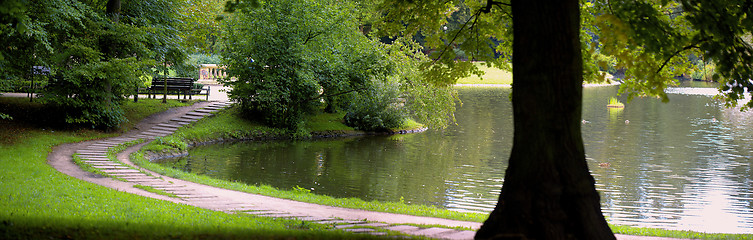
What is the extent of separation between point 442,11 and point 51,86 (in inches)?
564

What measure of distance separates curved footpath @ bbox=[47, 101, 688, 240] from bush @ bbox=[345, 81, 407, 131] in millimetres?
13016

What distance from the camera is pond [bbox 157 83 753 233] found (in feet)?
49.7

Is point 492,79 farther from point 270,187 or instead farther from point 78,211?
point 78,211

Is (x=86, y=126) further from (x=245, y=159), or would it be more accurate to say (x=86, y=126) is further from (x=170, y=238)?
(x=170, y=238)

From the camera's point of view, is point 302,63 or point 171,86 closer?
point 302,63

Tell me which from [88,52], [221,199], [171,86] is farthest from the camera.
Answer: [171,86]

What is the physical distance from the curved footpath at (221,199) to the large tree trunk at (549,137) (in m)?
2.60

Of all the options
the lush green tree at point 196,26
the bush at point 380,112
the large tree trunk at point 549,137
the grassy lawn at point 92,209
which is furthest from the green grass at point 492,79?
the large tree trunk at point 549,137

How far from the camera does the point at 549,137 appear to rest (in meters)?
5.80

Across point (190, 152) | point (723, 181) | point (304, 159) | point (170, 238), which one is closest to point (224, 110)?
point (190, 152)

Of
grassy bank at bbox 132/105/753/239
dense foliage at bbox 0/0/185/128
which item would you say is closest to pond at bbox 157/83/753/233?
grassy bank at bbox 132/105/753/239

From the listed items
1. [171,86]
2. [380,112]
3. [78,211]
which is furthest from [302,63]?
[78,211]

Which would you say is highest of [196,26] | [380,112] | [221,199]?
[196,26]

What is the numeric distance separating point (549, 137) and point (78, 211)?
703cm
